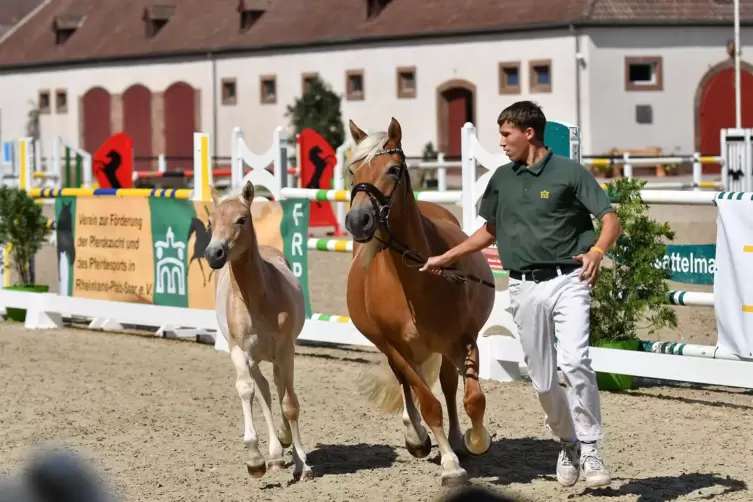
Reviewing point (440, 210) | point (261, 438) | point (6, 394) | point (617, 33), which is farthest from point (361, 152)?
point (617, 33)

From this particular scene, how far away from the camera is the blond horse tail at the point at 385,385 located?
24.0ft

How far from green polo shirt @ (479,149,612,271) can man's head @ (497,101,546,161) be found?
0.10m

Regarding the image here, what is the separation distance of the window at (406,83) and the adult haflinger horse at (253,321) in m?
39.8

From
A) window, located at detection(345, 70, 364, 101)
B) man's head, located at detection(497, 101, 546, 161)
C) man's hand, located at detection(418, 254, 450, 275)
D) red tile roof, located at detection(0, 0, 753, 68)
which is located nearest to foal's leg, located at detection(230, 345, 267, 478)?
man's hand, located at detection(418, 254, 450, 275)

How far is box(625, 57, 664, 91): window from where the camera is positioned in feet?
140

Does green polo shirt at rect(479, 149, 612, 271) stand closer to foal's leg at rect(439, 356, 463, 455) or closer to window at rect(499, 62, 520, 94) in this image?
foal's leg at rect(439, 356, 463, 455)

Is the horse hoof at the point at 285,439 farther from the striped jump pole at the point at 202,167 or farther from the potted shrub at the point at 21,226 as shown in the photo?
the potted shrub at the point at 21,226

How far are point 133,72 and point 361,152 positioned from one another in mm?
50326

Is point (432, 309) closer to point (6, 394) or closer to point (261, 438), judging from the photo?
point (261, 438)

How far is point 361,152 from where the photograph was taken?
6.25 m

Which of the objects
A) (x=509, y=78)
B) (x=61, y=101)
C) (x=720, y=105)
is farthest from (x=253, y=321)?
(x=61, y=101)

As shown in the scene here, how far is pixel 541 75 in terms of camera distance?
141 feet

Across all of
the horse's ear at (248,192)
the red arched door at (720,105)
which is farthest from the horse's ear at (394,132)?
the red arched door at (720,105)

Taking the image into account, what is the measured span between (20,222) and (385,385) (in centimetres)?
756
